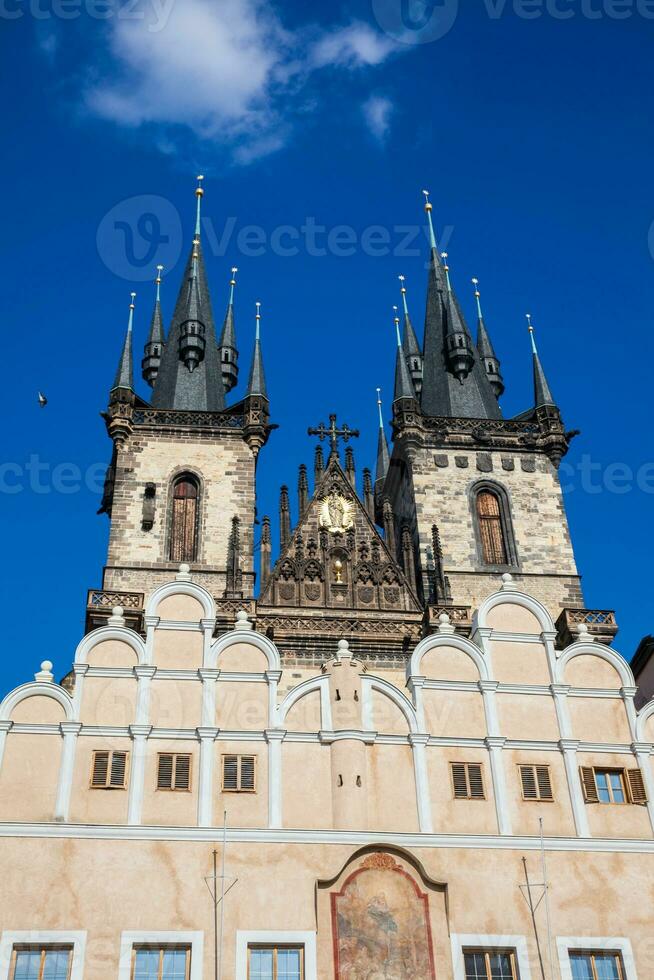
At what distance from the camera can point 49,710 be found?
15000 millimetres

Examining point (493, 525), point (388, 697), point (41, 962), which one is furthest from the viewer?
point (493, 525)

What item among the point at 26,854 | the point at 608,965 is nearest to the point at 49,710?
the point at 26,854

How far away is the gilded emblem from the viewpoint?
1383 inches

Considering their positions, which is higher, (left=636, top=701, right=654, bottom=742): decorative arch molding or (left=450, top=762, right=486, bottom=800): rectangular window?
(left=636, top=701, right=654, bottom=742): decorative arch molding

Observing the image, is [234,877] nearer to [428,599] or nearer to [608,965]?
[608,965]

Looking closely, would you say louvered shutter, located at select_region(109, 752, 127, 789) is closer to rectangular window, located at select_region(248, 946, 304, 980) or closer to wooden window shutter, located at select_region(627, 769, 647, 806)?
rectangular window, located at select_region(248, 946, 304, 980)

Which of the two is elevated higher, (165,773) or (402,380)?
(402,380)

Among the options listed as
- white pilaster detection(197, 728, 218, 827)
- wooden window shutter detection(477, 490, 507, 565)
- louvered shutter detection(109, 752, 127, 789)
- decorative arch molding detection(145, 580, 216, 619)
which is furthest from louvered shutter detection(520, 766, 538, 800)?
wooden window shutter detection(477, 490, 507, 565)

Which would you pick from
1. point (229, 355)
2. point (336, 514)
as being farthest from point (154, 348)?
point (336, 514)

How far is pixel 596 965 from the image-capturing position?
1400 cm

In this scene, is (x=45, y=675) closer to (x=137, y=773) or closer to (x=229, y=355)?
(x=137, y=773)

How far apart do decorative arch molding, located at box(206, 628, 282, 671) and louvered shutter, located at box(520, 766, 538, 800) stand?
11.9ft

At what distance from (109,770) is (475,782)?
4825mm

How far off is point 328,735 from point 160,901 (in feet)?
9.95
